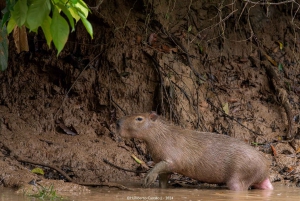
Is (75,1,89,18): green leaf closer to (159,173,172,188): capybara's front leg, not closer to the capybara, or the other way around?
the capybara

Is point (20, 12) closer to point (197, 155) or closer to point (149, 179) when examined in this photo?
point (149, 179)

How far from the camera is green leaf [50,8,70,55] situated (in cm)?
351

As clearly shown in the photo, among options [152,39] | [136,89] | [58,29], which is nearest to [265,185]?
[136,89]

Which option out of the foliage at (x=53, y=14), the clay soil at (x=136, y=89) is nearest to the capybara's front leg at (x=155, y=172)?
the clay soil at (x=136, y=89)

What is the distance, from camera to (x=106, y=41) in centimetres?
939

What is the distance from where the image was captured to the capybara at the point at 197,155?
24.1ft

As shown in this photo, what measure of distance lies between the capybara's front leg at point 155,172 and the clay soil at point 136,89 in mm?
909

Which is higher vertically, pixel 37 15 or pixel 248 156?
pixel 37 15

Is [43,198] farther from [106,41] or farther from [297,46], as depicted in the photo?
[297,46]

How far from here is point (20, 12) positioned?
3635 mm

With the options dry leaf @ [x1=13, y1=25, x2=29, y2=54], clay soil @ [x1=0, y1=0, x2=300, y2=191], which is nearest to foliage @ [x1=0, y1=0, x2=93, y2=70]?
dry leaf @ [x1=13, y1=25, x2=29, y2=54]

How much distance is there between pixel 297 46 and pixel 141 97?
333 cm

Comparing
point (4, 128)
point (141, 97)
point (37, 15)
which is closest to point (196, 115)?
point (141, 97)

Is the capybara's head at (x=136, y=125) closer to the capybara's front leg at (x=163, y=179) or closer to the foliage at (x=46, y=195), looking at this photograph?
the capybara's front leg at (x=163, y=179)
